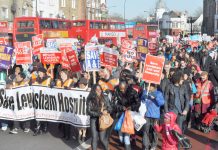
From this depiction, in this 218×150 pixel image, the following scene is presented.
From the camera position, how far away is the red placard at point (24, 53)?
40.9 feet

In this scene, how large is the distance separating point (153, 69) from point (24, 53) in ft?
17.4

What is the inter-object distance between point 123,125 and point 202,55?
34.1 feet

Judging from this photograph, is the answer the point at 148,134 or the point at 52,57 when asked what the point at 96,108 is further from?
the point at 52,57

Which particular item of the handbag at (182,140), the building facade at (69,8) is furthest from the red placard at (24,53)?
the building facade at (69,8)

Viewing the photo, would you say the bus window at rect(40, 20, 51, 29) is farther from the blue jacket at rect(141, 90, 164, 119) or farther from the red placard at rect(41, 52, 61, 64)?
the blue jacket at rect(141, 90, 164, 119)

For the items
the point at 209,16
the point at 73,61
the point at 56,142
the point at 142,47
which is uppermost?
the point at 209,16

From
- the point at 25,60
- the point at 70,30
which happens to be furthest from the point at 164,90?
the point at 70,30

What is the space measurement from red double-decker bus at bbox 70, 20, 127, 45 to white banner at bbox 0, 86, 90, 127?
22.5m

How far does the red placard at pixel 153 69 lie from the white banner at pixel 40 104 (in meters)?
1.53

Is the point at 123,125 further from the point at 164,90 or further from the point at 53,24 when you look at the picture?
the point at 53,24

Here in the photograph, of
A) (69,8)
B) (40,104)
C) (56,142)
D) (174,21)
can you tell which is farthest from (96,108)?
(174,21)

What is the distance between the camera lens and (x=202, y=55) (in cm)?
1747

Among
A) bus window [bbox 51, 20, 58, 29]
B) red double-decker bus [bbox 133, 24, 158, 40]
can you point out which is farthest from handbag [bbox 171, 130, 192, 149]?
red double-decker bus [bbox 133, 24, 158, 40]

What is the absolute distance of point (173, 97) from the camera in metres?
8.42
